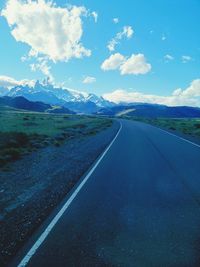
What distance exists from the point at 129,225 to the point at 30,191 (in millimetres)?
3733

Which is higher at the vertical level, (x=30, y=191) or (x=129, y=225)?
(x=129, y=225)

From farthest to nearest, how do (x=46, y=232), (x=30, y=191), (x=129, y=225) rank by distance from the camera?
(x=30, y=191) < (x=129, y=225) < (x=46, y=232)

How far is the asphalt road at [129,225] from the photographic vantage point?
4254 millimetres

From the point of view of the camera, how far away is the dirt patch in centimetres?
511

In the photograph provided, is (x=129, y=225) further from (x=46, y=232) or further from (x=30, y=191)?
(x=30, y=191)

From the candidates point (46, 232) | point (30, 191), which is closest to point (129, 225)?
point (46, 232)

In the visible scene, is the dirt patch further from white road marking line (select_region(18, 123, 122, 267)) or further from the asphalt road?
the asphalt road

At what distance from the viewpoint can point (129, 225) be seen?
5.47 metres

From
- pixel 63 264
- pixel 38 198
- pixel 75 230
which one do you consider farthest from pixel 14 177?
pixel 63 264

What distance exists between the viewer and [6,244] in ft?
15.5

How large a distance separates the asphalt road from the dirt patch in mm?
538

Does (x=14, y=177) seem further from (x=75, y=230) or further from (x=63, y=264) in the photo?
(x=63, y=264)

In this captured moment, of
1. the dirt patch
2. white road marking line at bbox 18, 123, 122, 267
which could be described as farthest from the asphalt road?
the dirt patch

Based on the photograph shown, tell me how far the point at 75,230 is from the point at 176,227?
2082 mm
